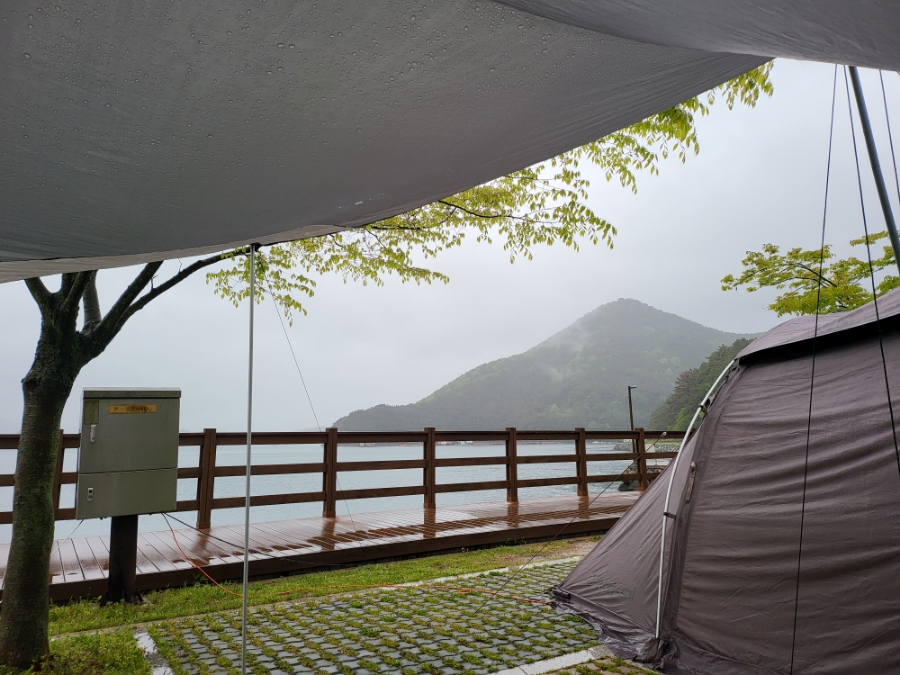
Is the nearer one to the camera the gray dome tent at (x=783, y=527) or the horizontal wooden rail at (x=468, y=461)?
the gray dome tent at (x=783, y=527)

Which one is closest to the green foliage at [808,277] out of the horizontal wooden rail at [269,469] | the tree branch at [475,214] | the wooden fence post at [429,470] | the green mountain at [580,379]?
the tree branch at [475,214]

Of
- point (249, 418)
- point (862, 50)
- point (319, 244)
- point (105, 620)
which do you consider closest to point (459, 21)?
point (862, 50)

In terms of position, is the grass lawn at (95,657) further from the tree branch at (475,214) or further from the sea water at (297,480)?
the tree branch at (475,214)

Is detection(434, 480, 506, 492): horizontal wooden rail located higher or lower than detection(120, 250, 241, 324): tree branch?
lower

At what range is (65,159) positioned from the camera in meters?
1.45

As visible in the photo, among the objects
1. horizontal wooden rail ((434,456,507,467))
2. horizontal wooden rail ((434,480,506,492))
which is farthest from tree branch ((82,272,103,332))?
horizontal wooden rail ((434,480,506,492))

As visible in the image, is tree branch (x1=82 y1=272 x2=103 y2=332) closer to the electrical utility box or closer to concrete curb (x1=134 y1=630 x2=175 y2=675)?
the electrical utility box

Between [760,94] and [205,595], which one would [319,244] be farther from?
[760,94]

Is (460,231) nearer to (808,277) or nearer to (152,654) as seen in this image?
(152,654)

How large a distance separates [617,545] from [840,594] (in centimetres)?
136

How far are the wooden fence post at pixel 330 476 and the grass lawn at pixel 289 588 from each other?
5.45ft

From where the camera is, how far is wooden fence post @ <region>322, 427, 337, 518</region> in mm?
6590

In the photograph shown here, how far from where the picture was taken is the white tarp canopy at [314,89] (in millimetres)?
1101

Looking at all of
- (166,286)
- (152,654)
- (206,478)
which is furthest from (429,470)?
(152,654)
